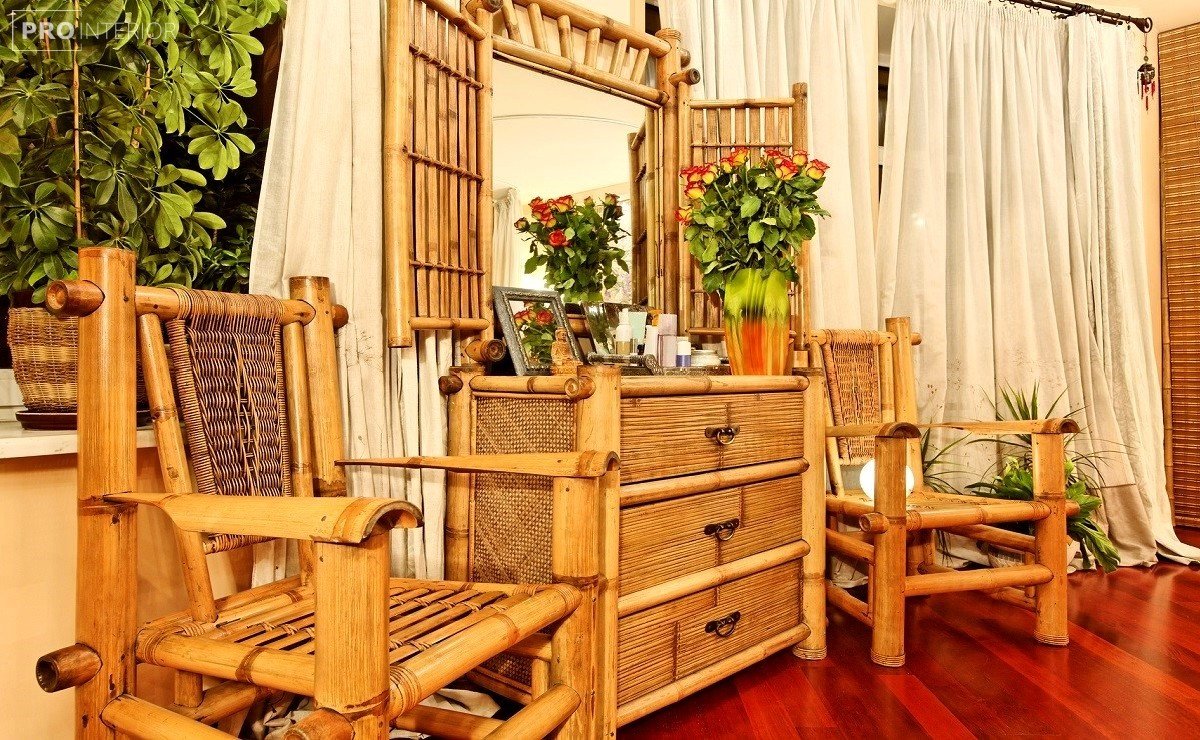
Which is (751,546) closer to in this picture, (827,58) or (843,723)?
(843,723)

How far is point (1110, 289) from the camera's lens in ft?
10.2

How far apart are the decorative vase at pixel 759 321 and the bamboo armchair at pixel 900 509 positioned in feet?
1.00

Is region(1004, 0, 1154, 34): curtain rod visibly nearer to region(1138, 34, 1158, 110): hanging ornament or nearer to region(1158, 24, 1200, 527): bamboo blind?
region(1138, 34, 1158, 110): hanging ornament

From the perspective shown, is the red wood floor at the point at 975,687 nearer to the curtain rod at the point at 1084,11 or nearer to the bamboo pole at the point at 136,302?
the bamboo pole at the point at 136,302

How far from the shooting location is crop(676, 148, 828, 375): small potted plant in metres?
1.84

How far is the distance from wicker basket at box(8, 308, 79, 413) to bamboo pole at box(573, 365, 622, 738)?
2.93 ft

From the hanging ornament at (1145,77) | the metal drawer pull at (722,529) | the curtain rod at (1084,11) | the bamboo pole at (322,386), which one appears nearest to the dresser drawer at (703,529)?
the metal drawer pull at (722,529)

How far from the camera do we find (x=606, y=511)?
138 centimetres

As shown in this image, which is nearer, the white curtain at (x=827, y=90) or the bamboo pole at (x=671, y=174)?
the bamboo pole at (x=671, y=174)

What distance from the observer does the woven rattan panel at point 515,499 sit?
4.93 ft

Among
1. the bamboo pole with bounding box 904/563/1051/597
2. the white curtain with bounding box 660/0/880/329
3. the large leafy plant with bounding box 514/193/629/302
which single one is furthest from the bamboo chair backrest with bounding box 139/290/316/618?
the white curtain with bounding box 660/0/880/329

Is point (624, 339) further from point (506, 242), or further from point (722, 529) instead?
point (722, 529)

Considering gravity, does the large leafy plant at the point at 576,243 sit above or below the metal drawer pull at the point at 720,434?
above

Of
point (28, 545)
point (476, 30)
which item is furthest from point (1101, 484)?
point (28, 545)
